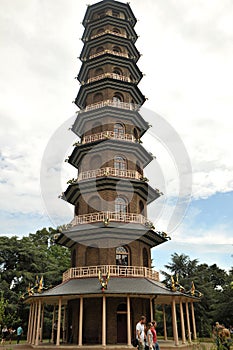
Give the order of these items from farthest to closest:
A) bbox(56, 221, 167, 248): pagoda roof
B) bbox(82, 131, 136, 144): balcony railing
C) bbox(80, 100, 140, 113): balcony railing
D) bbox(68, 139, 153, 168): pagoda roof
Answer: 1. bbox(80, 100, 140, 113): balcony railing
2. bbox(82, 131, 136, 144): balcony railing
3. bbox(68, 139, 153, 168): pagoda roof
4. bbox(56, 221, 167, 248): pagoda roof

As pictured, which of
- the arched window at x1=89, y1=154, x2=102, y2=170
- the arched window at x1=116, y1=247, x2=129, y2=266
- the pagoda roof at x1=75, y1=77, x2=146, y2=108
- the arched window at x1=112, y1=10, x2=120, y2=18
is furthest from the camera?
the arched window at x1=112, y1=10, x2=120, y2=18

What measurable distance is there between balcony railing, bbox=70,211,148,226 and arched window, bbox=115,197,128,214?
49cm

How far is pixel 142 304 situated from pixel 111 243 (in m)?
4.49

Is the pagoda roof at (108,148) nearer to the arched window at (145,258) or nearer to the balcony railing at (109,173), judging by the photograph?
the balcony railing at (109,173)

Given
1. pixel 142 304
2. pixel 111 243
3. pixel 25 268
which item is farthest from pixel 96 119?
pixel 25 268

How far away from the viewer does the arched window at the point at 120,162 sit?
26.2 metres

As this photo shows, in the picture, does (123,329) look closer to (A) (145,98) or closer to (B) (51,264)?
(A) (145,98)

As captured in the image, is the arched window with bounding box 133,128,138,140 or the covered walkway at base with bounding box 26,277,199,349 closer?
the covered walkway at base with bounding box 26,277,199,349

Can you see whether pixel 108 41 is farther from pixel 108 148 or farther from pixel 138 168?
pixel 138 168

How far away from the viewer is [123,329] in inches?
828

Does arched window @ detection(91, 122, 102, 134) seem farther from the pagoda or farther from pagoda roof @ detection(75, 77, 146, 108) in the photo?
pagoda roof @ detection(75, 77, 146, 108)

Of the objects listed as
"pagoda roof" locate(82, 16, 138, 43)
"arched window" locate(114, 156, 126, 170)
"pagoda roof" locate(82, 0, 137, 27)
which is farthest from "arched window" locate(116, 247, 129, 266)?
"pagoda roof" locate(82, 0, 137, 27)

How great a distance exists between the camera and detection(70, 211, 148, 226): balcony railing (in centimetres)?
2329

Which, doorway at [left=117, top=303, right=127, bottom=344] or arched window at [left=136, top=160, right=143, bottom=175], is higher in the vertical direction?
arched window at [left=136, top=160, right=143, bottom=175]
